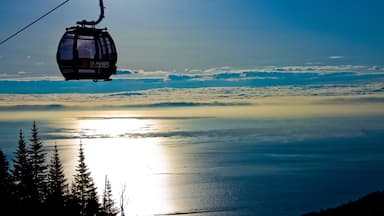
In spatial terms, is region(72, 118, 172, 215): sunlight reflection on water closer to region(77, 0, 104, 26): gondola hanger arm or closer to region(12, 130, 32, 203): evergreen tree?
region(12, 130, 32, 203): evergreen tree

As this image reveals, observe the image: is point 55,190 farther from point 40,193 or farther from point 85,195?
point 40,193

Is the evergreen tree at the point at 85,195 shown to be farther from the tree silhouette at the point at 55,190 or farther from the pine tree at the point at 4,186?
the pine tree at the point at 4,186

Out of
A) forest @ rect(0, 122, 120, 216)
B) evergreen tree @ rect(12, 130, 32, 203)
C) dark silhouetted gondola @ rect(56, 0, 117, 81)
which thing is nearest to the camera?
dark silhouetted gondola @ rect(56, 0, 117, 81)

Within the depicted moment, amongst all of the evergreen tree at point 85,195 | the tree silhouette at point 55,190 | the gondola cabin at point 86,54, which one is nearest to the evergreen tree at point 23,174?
the tree silhouette at point 55,190

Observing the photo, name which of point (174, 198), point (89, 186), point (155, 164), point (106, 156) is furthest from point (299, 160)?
point (89, 186)

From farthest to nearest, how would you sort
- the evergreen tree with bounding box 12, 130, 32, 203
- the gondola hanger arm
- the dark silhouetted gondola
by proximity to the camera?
1. the evergreen tree with bounding box 12, 130, 32, 203
2. the dark silhouetted gondola
3. the gondola hanger arm

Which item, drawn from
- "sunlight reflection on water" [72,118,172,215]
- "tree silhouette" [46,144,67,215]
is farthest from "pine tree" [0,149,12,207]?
"sunlight reflection on water" [72,118,172,215]
